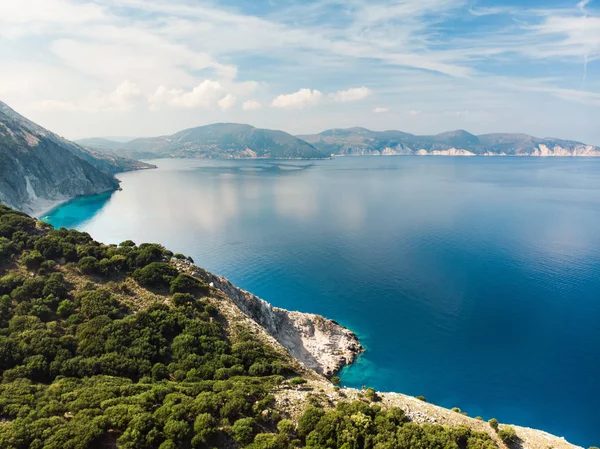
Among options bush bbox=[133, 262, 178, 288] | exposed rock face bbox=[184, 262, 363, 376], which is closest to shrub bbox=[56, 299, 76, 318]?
bush bbox=[133, 262, 178, 288]

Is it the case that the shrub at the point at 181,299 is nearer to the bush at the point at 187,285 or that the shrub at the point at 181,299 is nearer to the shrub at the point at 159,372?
the bush at the point at 187,285

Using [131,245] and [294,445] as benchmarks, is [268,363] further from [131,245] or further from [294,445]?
[131,245]

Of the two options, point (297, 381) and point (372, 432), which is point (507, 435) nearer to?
point (372, 432)

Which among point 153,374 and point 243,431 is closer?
point 243,431

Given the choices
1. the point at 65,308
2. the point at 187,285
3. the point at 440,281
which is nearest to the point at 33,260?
the point at 65,308

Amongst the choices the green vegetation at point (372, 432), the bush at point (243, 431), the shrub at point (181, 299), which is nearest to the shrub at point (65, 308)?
the shrub at point (181, 299)

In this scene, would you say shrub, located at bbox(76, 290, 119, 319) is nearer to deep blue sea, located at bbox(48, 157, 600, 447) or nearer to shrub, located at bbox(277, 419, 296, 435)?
shrub, located at bbox(277, 419, 296, 435)

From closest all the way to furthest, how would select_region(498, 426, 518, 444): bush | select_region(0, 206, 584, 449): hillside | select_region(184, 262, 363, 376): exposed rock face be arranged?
select_region(0, 206, 584, 449): hillside < select_region(498, 426, 518, 444): bush < select_region(184, 262, 363, 376): exposed rock face
